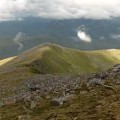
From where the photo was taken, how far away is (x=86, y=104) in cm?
4056

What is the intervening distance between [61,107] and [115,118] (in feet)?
32.1

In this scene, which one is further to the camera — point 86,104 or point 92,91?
point 92,91

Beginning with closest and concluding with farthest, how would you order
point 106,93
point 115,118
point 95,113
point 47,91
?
1. point 115,118
2. point 95,113
3. point 106,93
4. point 47,91

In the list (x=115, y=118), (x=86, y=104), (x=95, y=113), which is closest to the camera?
(x=115, y=118)

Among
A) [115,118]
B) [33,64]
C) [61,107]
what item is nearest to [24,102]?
[61,107]

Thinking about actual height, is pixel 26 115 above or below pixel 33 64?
below

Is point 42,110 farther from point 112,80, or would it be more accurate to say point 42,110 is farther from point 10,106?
point 112,80

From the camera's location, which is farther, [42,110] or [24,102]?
[24,102]

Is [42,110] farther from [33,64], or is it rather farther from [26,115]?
[33,64]

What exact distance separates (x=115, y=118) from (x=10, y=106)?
62.3 feet

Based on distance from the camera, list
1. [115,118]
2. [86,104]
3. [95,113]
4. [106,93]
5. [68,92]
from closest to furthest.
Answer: [115,118] < [95,113] < [86,104] < [106,93] < [68,92]

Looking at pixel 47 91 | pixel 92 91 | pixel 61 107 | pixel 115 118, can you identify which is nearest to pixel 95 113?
pixel 115 118

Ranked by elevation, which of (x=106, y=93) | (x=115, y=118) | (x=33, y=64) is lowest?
(x=115, y=118)

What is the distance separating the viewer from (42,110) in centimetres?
4278
